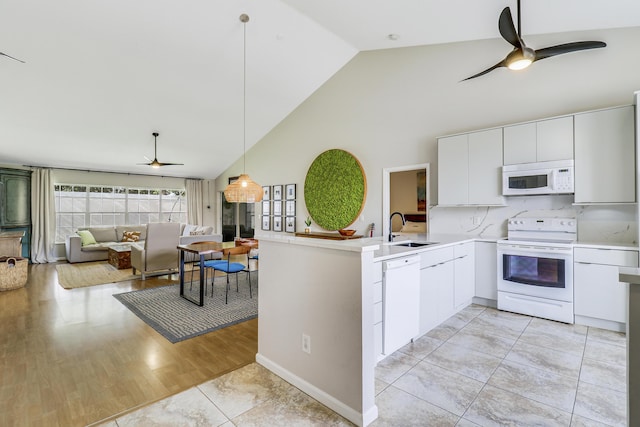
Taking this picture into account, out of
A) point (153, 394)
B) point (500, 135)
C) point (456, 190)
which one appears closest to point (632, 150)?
point (500, 135)

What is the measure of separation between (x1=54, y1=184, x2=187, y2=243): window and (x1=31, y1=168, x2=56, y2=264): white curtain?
0.25m

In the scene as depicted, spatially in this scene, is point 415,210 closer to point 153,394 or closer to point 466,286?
point 466,286

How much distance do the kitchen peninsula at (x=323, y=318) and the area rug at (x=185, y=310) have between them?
1157 millimetres

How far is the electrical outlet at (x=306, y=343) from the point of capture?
6.61 feet

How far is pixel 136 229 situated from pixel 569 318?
918cm

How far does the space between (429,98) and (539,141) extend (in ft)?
5.75

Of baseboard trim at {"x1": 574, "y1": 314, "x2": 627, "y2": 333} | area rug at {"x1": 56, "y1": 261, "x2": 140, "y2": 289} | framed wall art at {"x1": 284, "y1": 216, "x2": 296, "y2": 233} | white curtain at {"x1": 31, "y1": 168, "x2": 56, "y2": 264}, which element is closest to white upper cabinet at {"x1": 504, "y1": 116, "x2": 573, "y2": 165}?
baseboard trim at {"x1": 574, "y1": 314, "x2": 627, "y2": 333}

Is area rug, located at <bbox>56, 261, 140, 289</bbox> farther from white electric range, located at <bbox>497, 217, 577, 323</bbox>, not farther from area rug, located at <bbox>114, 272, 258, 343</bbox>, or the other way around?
white electric range, located at <bbox>497, 217, 577, 323</bbox>

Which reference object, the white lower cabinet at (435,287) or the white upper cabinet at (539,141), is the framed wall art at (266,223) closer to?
the white lower cabinet at (435,287)

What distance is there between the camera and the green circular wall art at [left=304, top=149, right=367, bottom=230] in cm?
563

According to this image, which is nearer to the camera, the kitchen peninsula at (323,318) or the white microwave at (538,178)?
the kitchen peninsula at (323,318)

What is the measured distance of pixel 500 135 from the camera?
3.67 metres

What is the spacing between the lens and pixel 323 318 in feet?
6.32

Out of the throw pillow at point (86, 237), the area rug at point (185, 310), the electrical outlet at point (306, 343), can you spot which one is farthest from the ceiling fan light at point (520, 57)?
the throw pillow at point (86, 237)
